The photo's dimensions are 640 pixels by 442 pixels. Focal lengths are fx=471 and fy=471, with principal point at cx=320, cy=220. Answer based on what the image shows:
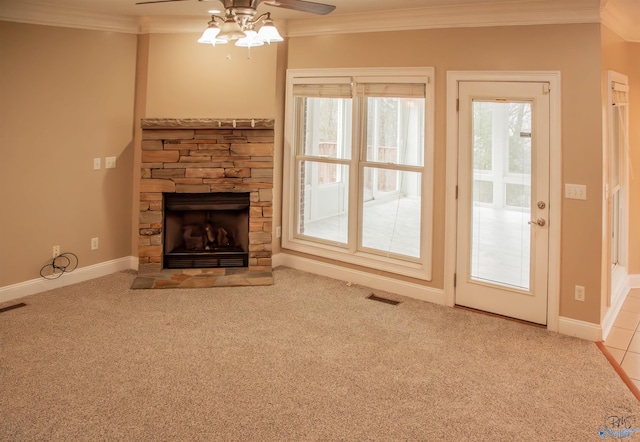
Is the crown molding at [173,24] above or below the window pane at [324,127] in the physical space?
above

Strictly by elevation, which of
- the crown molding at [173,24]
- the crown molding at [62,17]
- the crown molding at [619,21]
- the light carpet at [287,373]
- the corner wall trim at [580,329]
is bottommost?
the light carpet at [287,373]

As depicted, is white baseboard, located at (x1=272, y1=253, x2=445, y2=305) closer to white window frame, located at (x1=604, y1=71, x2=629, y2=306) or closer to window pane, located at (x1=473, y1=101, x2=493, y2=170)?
window pane, located at (x1=473, y1=101, x2=493, y2=170)

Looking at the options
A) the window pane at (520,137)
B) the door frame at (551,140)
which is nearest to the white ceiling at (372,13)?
the door frame at (551,140)

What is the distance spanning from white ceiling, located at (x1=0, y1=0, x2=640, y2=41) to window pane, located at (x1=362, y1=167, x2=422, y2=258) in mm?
1403

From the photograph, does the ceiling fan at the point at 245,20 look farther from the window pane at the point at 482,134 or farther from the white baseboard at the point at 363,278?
the white baseboard at the point at 363,278

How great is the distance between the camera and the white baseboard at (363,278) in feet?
14.4

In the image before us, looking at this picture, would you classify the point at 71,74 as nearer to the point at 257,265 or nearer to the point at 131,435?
the point at 257,265

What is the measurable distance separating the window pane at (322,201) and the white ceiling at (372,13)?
1422mm

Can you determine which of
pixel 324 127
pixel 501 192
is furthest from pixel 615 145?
pixel 324 127

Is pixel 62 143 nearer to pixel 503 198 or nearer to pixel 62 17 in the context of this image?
pixel 62 17

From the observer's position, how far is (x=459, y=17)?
401cm

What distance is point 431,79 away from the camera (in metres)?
4.21

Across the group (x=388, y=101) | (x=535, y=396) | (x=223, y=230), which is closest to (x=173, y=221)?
(x=223, y=230)

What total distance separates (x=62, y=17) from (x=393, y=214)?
142 inches
